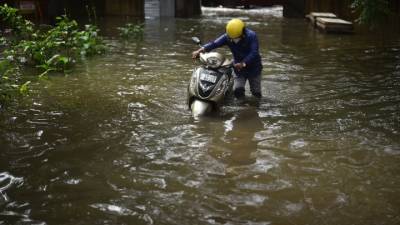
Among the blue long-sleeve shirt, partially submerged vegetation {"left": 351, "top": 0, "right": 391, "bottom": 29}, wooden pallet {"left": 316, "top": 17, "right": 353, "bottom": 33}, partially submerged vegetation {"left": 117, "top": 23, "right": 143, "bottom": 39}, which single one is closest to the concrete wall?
partially submerged vegetation {"left": 117, "top": 23, "right": 143, "bottom": 39}

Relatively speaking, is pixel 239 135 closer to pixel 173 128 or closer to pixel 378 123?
pixel 173 128

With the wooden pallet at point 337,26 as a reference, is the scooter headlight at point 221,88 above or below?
below

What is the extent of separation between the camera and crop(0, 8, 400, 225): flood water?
466 centimetres

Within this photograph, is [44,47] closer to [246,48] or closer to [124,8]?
[246,48]

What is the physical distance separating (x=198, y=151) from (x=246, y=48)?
271 centimetres

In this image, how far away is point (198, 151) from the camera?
623cm

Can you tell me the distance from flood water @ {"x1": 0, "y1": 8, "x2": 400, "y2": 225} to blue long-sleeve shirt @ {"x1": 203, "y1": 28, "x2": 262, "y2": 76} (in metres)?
0.66

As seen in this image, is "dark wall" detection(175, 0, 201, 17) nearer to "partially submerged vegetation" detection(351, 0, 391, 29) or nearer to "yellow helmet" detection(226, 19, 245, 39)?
"partially submerged vegetation" detection(351, 0, 391, 29)

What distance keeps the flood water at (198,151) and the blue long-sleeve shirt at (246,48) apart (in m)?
0.66

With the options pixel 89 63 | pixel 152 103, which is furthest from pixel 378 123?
pixel 89 63

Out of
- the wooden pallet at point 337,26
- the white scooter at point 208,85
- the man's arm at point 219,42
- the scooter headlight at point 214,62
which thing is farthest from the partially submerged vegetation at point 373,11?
the scooter headlight at point 214,62

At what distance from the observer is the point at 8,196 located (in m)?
4.92

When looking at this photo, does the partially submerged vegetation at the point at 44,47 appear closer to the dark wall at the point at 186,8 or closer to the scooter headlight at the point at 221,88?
the scooter headlight at the point at 221,88

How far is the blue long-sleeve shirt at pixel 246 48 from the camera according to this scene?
8.02 meters
